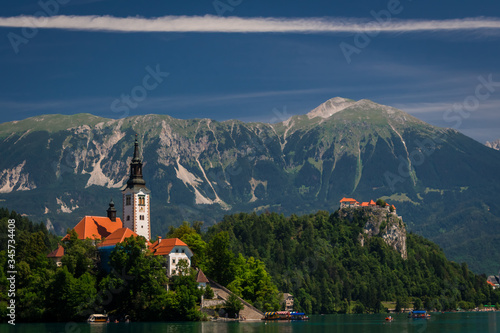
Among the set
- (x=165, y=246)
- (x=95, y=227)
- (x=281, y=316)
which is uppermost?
(x=95, y=227)

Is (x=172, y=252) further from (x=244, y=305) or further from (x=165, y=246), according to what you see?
(x=244, y=305)

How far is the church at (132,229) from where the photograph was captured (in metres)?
135

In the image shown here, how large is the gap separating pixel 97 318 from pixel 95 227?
24.6 m

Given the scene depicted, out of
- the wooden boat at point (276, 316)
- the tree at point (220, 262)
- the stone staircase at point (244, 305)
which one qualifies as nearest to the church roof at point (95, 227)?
the tree at point (220, 262)

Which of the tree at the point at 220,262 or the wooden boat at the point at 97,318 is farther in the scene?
the tree at the point at 220,262

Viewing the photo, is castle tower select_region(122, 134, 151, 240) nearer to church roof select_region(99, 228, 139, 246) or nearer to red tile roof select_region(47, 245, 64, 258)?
church roof select_region(99, 228, 139, 246)

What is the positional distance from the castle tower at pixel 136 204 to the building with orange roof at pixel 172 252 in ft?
36.4

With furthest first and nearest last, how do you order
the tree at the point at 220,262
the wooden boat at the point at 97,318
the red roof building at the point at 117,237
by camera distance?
the tree at the point at 220,262, the red roof building at the point at 117,237, the wooden boat at the point at 97,318

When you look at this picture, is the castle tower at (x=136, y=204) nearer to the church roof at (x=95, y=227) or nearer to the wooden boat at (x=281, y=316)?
the church roof at (x=95, y=227)

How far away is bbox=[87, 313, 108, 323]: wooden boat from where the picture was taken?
125m

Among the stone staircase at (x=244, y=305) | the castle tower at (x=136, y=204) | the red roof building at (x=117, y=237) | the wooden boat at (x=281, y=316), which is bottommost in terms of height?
the wooden boat at (x=281, y=316)

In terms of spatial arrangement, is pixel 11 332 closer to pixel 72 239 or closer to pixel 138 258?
pixel 138 258

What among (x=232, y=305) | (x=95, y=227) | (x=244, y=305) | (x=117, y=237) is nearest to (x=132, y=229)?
(x=95, y=227)

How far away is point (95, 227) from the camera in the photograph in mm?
146125
